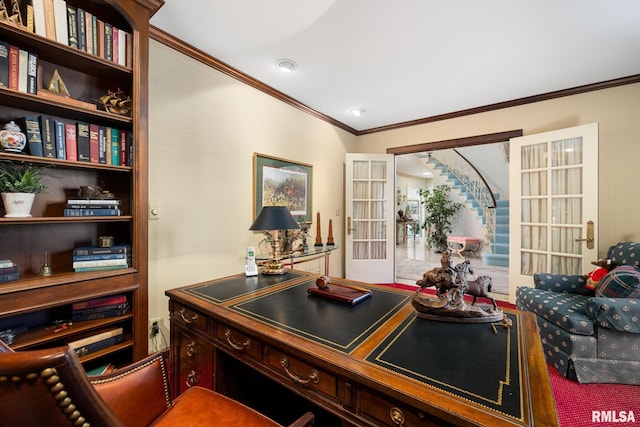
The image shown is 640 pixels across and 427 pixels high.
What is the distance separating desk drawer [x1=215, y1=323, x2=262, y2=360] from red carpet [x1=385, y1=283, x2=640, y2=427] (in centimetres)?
171

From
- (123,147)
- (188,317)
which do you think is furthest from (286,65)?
(188,317)

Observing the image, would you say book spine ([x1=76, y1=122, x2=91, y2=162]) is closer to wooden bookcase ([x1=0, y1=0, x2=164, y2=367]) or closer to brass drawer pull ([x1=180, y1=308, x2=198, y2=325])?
wooden bookcase ([x1=0, y1=0, x2=164, y2=367])

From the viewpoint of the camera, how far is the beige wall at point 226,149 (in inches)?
84.9

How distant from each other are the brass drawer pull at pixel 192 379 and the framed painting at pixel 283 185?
167 cm

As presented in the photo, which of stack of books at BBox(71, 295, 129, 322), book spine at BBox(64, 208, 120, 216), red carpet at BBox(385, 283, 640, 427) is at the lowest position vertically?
red carpet at BBox(385, 283, 640, 427)

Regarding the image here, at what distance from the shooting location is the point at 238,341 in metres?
1.15

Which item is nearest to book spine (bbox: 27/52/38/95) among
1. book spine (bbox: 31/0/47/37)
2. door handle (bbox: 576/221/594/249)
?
book spine (bbox: 31/0/47/37)

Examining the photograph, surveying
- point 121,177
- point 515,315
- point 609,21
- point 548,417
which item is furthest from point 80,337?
point 609,21

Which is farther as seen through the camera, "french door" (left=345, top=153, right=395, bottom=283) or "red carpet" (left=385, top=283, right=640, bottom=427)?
"french door" (left=345, top=153, right=395, bottom=283)

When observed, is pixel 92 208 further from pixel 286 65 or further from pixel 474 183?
pixel 474 183

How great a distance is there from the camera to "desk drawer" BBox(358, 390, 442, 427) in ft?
2.27

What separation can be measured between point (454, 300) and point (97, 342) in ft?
6.55

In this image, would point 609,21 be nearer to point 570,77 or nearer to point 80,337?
point 570,77

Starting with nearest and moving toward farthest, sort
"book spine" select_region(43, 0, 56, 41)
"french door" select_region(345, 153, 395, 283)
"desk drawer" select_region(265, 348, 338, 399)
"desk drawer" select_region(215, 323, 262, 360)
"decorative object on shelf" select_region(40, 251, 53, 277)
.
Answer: "desk drawer" select_region(265, 348, 338, 399), "desk drawer" select_region(215, 323, 262, 360), "book spine" select_region(43, 0, 56, 41), "decorative object on shelf" select_region(40, 251, 53, 277), "french door" select_region(345, 153, 395, 283)
